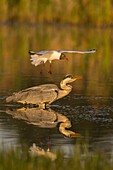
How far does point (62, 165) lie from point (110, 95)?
6.17 meters

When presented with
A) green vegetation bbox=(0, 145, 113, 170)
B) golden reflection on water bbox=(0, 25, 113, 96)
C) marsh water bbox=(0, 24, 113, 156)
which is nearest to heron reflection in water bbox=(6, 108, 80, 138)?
marsh water bbox=(0, 24, 113, 156)

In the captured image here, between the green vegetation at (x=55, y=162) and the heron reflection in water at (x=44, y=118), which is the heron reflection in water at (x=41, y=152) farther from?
the heron reflection in water at (x=44, y=118)

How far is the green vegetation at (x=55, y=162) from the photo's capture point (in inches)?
303

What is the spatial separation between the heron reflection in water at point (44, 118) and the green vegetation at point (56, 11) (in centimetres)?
3043

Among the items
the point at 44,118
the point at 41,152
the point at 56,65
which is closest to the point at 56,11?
the point at 56,65

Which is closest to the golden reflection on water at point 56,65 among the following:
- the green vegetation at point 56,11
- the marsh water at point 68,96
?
the marsh water at point 68,96

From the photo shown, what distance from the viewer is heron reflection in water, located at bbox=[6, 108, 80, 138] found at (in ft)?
34.2

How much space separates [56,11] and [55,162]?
114 ft

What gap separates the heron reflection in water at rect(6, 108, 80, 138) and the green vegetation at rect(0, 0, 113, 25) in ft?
99.8

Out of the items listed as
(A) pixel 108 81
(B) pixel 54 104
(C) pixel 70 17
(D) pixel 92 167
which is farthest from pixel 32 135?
(C) pixel 70 17

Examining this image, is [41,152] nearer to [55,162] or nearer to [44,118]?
[55,162]

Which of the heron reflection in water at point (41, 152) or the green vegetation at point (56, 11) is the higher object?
the green vegetation at point (56, 11)

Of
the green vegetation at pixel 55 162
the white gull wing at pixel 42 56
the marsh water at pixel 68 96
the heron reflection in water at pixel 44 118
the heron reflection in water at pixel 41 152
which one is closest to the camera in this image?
the green vegetation at pixel 55 162

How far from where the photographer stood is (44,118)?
11.2 m
